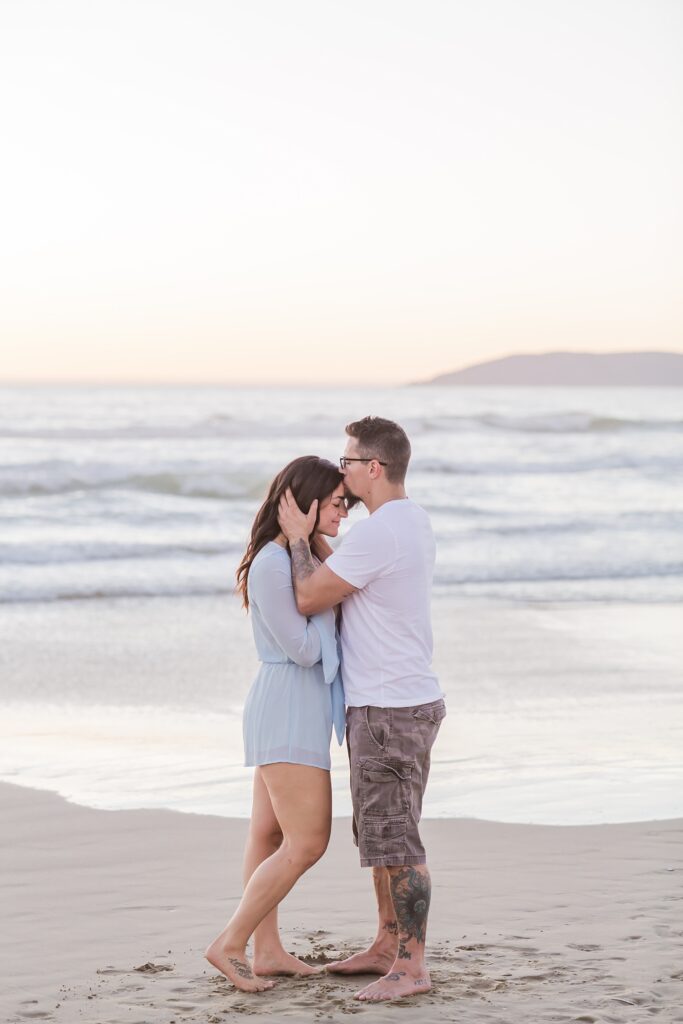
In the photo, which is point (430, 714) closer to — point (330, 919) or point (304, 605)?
point (304, 605)

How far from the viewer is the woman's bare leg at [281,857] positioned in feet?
13.9

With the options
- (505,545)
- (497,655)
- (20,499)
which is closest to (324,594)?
(497,655)

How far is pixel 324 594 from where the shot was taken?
4160 mm

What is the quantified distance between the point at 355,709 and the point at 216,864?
5.42ft

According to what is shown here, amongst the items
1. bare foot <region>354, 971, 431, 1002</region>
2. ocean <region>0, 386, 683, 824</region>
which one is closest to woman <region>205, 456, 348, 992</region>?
bare foot <region>354, 971, 431, 1002</region>

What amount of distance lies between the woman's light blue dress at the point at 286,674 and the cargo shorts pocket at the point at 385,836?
0.85 ft

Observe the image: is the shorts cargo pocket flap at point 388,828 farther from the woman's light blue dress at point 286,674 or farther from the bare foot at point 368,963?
the bare foot at point 368,963

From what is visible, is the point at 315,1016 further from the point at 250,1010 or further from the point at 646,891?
the point at 646,891

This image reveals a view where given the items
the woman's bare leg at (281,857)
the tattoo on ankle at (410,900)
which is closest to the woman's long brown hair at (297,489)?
the woman's bare leg at (281,857)

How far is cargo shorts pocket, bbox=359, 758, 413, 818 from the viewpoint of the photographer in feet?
13.6

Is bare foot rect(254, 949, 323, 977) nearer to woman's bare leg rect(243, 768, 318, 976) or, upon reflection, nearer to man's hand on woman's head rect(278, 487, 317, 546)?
woman's bare leg rect(243, 768, 318, 976)

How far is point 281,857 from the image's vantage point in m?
4.23

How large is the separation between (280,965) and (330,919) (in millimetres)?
605

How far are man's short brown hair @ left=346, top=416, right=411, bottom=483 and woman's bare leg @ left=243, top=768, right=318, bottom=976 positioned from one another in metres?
1.13
